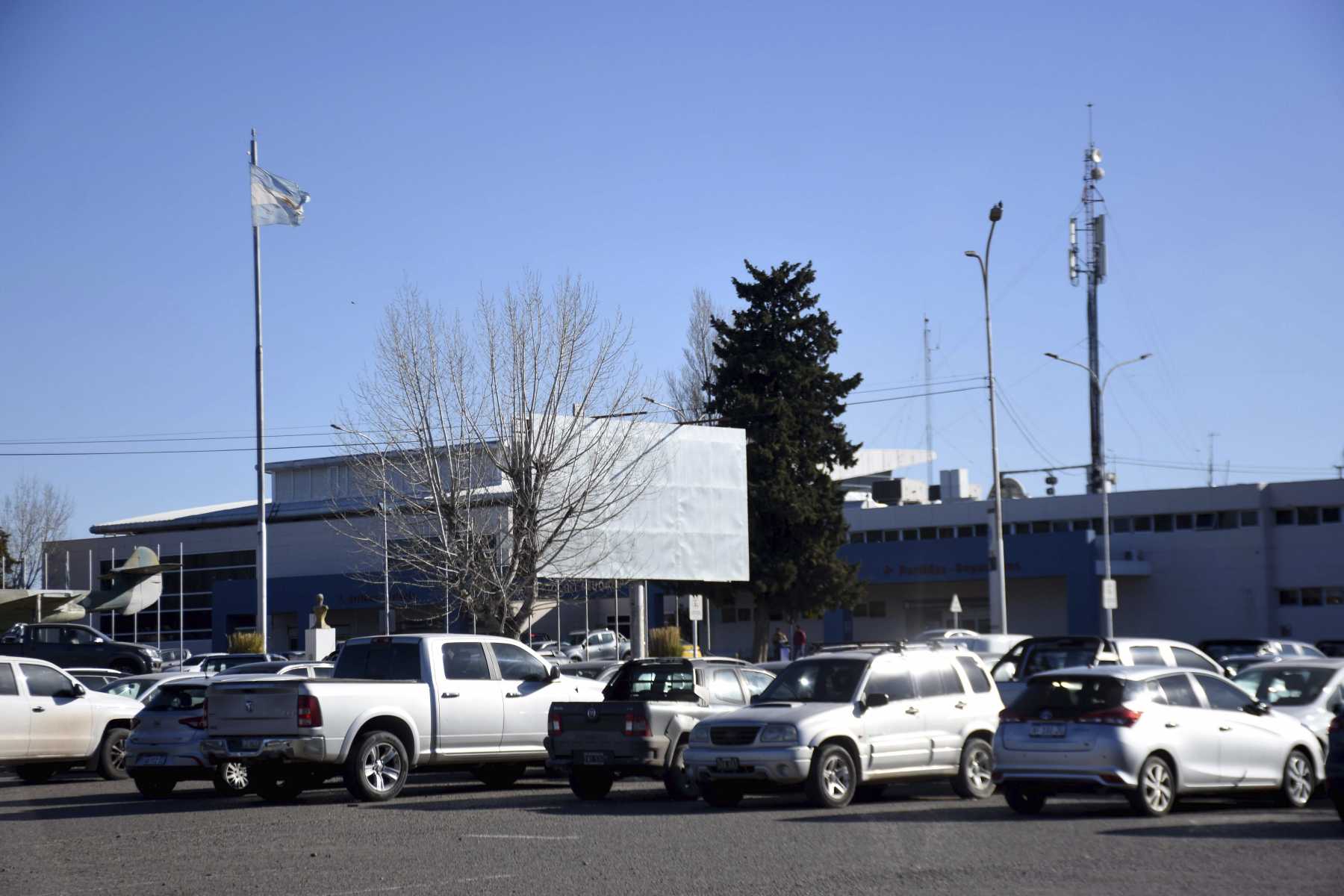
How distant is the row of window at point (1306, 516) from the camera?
59.0 m

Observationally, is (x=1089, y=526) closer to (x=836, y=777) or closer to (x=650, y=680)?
(x=650, y=680)

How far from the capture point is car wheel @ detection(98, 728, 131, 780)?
21391 millimetres

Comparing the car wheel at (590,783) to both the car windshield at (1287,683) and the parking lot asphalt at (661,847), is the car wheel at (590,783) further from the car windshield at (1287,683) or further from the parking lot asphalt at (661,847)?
the car windshield at (1287,683)

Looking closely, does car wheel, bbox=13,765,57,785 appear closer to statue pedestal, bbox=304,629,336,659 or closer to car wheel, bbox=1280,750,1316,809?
statue pedestal, bbox=304,629,336,659

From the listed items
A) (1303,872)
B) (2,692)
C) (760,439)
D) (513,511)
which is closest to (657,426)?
(513,511)

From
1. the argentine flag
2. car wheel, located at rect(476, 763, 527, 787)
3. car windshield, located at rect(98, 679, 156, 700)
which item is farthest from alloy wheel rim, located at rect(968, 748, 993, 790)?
the argentine flag

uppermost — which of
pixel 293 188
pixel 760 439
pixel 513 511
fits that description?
pixel 293 188

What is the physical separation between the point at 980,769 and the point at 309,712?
25.0ft

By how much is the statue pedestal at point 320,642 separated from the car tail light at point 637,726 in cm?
2061

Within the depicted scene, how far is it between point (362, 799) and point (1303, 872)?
10646mm

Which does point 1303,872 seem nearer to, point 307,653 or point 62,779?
point 62,779

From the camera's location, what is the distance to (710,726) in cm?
1642

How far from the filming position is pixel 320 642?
37.0 metres

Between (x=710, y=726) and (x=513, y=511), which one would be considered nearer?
(x=710, y=726)
